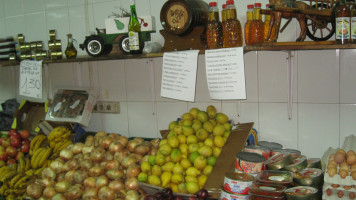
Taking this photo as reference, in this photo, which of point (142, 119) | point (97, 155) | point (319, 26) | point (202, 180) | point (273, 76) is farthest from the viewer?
point (142, 119)

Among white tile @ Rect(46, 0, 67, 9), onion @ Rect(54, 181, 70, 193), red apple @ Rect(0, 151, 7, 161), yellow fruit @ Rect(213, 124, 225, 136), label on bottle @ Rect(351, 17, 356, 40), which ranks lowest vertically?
onion @ Rect(54, 181, 70, 193)

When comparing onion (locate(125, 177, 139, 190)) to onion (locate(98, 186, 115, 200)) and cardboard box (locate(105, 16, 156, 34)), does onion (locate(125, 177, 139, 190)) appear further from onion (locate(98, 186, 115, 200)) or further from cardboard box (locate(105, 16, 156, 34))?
cardboard box (locate(105, 16, 156, 34))

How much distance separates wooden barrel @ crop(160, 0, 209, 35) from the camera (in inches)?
66.4

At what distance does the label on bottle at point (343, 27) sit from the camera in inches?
54.5

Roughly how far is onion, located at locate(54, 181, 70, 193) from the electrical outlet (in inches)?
27.4

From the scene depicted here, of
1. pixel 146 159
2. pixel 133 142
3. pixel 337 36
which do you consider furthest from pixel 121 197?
pixel 337 36

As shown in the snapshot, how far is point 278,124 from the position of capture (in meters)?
1.95

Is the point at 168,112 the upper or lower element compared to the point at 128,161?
upper

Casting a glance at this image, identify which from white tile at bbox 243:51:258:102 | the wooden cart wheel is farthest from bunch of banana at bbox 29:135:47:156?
the wooden cart wheel

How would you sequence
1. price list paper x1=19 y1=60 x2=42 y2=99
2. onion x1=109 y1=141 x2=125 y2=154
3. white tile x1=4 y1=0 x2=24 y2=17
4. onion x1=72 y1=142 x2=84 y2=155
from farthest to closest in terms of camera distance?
white tile x1=4 y1=0 x2=24 y2=17, price list paper x1=19 y1=60 x2=42 y2=99, onion x1=72 y1=142 x2=84 y2=155, onion x1=109 y1=141 x2=125 y2=154

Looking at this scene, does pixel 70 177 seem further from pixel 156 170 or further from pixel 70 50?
pixel 70 50

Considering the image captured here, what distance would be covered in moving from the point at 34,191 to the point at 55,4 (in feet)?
4.65

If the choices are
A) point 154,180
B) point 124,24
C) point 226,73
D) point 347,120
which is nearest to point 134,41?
point 124,24

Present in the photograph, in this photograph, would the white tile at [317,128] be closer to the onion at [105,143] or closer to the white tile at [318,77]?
the white tile at [318,77]
